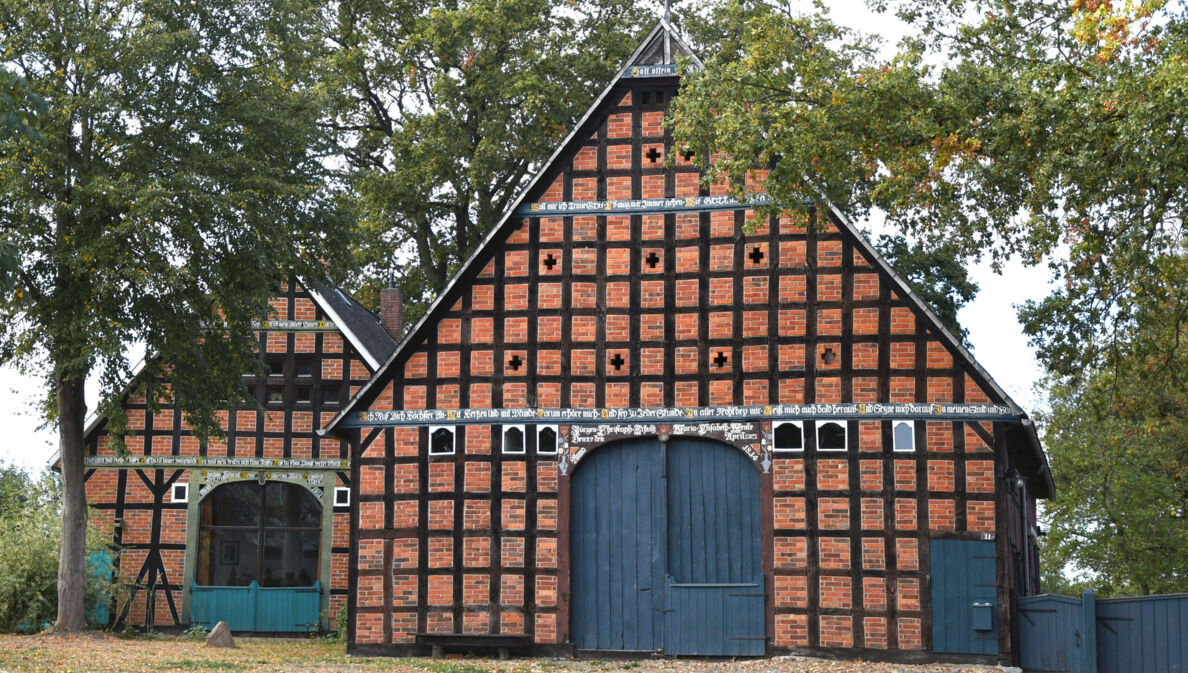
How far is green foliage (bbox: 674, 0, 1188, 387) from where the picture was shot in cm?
1452

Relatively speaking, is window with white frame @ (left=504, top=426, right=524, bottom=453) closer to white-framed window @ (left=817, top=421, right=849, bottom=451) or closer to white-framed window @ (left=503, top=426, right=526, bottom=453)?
white-framed window @ (left=503, top=426, right=526, bottom=453)

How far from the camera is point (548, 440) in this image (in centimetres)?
1928

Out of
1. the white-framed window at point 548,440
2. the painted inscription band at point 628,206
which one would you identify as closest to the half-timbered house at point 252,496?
the painted inscription band at point 628,206

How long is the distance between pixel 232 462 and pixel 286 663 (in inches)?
317

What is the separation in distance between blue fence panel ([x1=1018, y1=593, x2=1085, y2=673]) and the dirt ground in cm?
75

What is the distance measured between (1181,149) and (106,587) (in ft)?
59.4

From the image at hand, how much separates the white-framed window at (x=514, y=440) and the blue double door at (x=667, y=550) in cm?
90

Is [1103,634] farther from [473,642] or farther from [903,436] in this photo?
[473,642]

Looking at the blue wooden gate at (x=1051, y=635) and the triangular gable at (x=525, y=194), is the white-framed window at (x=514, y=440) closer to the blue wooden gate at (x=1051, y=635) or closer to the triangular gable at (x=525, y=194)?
the triangular gable at (x=525, y=194)

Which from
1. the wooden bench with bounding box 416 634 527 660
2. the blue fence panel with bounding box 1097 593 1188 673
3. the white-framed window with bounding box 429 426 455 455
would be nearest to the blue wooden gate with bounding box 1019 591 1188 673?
the blue fence panel with bounding box 1097 593 1188 673

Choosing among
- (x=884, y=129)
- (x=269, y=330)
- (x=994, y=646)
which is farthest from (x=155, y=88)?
(x=994, y=646)

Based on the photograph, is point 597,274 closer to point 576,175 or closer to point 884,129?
point 576,175

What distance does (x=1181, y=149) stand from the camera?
1353 cm

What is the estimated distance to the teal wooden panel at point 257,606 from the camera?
953 inches
